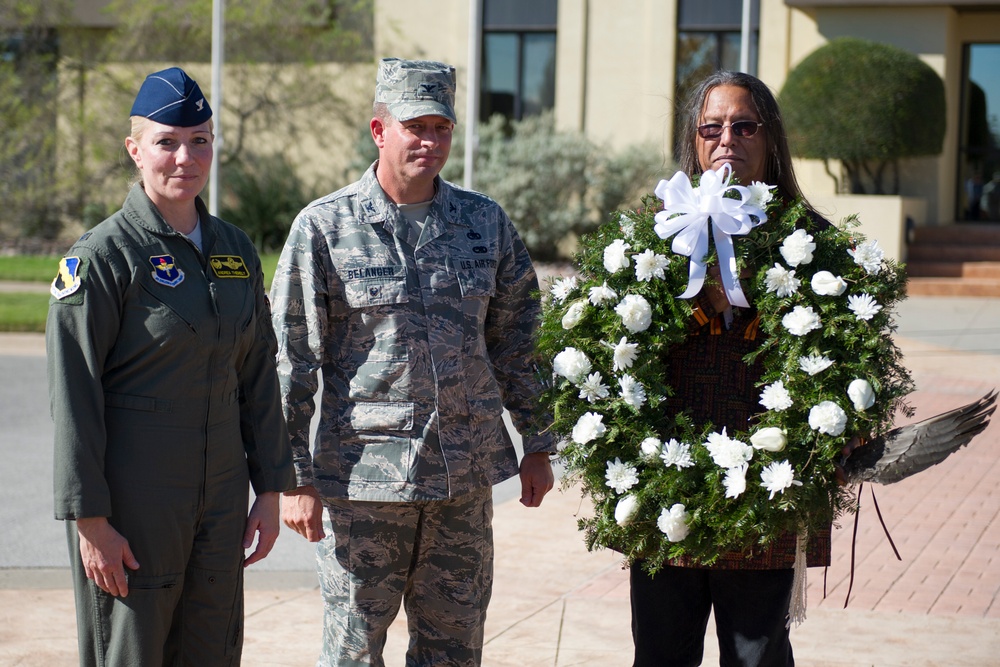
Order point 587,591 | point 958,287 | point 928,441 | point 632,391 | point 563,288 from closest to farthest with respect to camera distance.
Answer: point 928,441 < point 632,391 < point 563,288 < point 587,591 < point 958,287

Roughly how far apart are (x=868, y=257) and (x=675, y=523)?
833 mm

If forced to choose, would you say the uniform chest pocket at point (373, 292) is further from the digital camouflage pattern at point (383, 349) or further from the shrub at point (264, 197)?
the shrub at point (264, 197)

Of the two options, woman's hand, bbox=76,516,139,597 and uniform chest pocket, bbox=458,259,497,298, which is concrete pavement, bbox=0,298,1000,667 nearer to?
uniform chest pocket, bbox=458,259,497,298

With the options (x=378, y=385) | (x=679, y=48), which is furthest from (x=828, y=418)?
(x=679, y=48)

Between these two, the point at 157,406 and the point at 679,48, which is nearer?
the point at 157,406

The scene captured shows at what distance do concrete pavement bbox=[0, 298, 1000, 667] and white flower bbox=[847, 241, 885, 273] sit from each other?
4.79ft

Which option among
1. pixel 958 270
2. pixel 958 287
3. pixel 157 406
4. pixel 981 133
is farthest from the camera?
Result: pixel 981 133

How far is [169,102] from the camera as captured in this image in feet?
9.62

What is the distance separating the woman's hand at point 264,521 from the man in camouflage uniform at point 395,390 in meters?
0.17

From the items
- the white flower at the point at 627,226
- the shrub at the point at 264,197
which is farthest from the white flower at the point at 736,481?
the shrub at the point at 264,197

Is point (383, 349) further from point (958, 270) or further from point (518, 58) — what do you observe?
point (518, 58)

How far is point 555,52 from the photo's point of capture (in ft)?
75.0

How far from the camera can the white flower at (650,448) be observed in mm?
2914

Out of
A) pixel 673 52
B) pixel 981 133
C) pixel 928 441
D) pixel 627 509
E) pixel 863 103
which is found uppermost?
pixel 673 52
